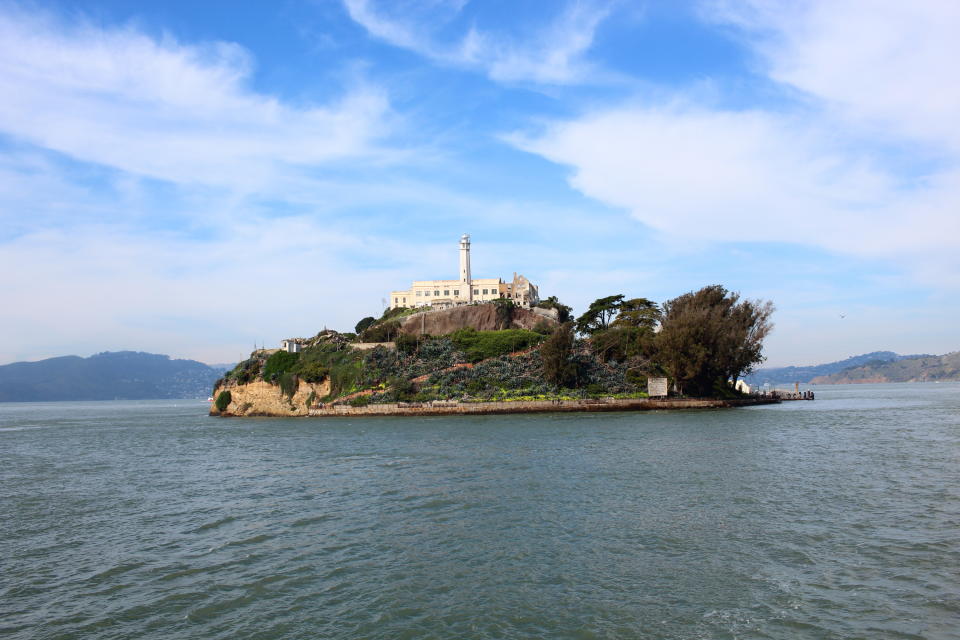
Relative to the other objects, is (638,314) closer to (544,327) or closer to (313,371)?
(544,327)

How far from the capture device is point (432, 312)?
308 feet

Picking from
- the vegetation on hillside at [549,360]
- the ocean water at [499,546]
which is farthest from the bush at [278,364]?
the ocean water at [499,546]

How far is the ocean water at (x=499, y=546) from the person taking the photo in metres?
10.8

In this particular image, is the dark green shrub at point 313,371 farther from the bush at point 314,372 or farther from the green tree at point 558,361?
the green tree at point 558,361

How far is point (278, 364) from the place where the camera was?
271 feet

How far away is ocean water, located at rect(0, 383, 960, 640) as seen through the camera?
10.8 m

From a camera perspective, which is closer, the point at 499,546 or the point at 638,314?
the point at 499,546

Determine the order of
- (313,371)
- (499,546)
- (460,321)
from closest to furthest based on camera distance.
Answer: (499,546), (313,371), (460,321)

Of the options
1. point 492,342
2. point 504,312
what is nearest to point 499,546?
point 492,342

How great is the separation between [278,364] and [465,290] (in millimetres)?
36099

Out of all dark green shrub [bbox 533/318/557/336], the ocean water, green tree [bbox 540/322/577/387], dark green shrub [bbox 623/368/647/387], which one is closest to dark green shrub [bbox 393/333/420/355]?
dark green shrub [bbox 533/318/557/336]

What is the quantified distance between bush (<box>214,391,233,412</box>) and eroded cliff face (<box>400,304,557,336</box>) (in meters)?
26.9

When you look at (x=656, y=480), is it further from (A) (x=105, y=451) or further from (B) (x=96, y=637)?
(A) (x=105, y=451)

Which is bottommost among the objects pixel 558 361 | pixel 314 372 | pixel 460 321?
pixel 314 372
